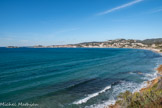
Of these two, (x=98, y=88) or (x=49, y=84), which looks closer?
(x=98, y=88)

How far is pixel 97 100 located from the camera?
1452 cm

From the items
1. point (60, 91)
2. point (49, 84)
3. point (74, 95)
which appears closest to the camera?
point (74, 95)

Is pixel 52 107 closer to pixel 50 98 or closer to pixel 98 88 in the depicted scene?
pixel 50 98

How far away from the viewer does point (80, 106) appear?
515 inches

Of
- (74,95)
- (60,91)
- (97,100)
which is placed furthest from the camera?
(60,91)

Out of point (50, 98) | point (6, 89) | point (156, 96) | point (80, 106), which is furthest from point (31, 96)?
point (156, 96)

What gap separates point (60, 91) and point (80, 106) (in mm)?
4956

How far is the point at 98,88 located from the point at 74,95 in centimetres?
434

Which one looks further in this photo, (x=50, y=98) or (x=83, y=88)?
(x=83, y=88)

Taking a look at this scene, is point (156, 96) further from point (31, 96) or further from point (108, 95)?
point (31, 96)

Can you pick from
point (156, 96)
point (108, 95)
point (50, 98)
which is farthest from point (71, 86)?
point (156, 96)

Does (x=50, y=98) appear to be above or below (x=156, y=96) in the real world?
below

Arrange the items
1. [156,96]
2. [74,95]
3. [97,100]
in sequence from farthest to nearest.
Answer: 1. [74,95]
2. [97,100]
3. [156,96]

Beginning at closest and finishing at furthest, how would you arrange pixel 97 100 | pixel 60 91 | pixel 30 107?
pixel 30 107
pixel 97 100
pixel 60 91
